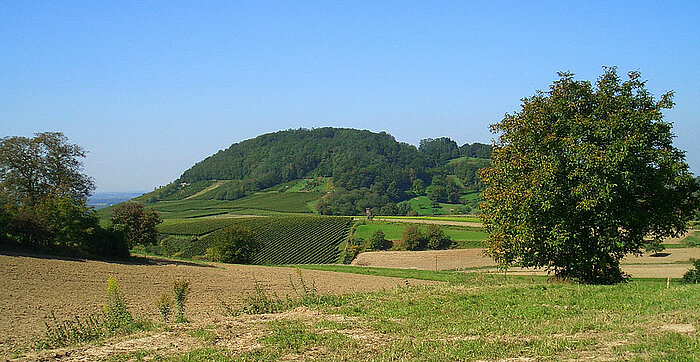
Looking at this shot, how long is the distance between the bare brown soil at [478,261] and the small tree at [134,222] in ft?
99.4

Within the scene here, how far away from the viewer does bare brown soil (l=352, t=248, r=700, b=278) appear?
148ft

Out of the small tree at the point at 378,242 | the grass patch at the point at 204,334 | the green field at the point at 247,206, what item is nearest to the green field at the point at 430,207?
the green field at the point at 247,206

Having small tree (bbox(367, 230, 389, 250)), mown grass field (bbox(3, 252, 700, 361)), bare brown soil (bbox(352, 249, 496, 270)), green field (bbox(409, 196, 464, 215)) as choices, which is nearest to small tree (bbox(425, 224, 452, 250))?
small tree (bbox(367, 230, 389, 250))

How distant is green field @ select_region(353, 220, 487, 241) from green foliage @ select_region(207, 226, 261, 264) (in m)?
34.1

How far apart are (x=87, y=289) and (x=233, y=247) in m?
36.5

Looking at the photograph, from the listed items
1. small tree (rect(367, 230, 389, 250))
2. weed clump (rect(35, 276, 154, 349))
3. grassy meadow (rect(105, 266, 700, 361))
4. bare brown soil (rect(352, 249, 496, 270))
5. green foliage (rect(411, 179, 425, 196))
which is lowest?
bare brown soil (rect(352, 249, 496, 270))

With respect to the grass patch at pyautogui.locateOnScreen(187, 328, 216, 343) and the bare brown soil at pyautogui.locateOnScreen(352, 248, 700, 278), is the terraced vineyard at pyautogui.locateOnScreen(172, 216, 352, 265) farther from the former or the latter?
the grass patch at pyautogui.locateOnScreen(187, 328, 216, 343)

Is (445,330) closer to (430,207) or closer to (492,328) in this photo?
(492,328)

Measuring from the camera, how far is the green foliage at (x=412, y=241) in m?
86.2

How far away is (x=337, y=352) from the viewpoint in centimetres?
973

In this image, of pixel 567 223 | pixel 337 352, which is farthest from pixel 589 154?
pixel 337 352

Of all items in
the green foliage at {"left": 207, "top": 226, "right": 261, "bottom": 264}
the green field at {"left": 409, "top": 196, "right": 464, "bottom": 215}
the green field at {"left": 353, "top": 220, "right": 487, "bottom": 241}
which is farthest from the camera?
the green field at {"left": 409, "top": 196, "right": 464, "bottom": 215}

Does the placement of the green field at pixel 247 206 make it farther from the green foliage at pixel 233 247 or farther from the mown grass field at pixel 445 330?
the mown grass field at pixel 445 330

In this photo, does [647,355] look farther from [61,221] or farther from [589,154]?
[61,221]
